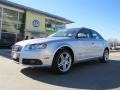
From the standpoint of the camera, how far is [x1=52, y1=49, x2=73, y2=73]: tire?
20.5ft

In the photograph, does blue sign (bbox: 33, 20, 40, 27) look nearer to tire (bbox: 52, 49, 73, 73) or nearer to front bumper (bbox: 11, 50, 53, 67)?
tire (bbox: 52, 49, 73, 73)

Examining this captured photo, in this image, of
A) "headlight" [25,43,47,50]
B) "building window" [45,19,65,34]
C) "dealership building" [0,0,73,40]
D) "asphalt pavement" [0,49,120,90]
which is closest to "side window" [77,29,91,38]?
"asphalt pavement" [0,49,120,90]

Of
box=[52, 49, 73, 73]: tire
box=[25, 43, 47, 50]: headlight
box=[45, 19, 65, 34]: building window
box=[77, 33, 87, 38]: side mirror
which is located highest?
box=[45, 19, 65, 34]: building window

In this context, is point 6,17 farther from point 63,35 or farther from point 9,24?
point 63,35

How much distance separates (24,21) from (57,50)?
20.8 meters

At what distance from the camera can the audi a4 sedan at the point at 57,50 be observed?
6086mm

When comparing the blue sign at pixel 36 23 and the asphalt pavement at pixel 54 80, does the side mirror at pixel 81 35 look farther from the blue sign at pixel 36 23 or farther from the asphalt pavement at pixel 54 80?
the blue sign at pixel 36 23

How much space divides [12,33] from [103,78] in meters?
19.8

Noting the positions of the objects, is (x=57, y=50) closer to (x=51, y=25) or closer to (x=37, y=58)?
(x=37, y=58)

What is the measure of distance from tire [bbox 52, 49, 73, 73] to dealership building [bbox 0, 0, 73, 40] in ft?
58.6

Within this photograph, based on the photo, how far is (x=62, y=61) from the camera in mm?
6508

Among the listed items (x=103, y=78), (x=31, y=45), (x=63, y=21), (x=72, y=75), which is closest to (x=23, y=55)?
(x=31, y=45)

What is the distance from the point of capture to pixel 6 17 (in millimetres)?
24109

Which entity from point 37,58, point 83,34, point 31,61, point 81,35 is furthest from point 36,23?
point 37,58
